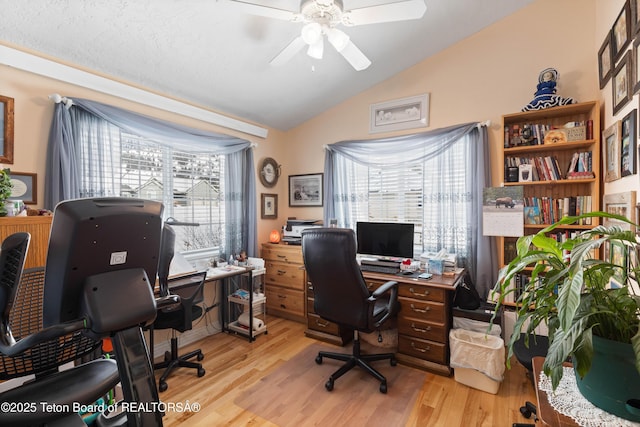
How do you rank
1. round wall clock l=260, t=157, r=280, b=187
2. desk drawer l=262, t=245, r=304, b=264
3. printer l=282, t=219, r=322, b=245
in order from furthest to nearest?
round wall clock l=260, t=157, r=280, b=187, printer l=282, t=219, r=322, b=245, desk drawer l=262, t=245, r=304, b=264

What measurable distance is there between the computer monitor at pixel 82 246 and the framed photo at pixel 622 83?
2.41 m

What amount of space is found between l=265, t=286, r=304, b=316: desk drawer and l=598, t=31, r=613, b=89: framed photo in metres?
3.13

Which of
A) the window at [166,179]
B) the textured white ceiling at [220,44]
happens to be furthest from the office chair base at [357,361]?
the textured white ceiling at [220,44]

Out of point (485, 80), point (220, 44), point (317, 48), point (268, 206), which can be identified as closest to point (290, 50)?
point (317, 48)

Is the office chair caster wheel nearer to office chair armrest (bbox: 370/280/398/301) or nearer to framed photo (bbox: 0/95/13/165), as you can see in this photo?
office chair armrest (bbox: 370/280/398/301)

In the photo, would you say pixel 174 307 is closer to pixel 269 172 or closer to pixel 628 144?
pixel 269 172

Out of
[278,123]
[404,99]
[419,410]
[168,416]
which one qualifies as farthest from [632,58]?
[168,416]

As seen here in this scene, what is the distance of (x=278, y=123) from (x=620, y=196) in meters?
3.24

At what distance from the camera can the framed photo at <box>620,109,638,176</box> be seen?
153 cm

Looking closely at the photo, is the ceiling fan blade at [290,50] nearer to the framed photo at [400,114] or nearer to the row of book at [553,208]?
the framed photo at [400,114]

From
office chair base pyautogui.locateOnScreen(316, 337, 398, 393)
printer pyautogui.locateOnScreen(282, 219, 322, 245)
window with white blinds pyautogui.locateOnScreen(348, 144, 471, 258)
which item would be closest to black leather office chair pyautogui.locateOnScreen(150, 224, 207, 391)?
office chair base pyautogui.locateOnScreen(316, 337, 398, 393)

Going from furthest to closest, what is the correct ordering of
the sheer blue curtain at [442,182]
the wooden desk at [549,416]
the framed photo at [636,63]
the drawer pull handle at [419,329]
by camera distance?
the sheer blue curtain at [442,182] → the drawer pull handle at [419,329] → the framed photo at [636,63] → the wooden desk at [549,416]

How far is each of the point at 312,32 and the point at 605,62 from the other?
207 cm

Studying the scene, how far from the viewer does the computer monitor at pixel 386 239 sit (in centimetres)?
276
